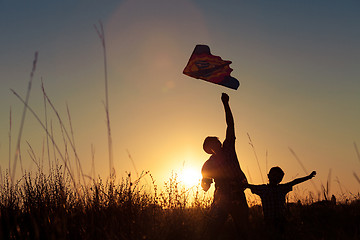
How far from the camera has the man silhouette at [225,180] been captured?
4.76 m

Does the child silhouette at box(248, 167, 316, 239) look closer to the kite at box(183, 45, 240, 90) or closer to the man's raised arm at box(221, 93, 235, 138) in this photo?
the man's raised arm at box(221, 93, 235, 138)

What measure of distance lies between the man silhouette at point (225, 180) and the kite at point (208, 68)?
27.1 inches

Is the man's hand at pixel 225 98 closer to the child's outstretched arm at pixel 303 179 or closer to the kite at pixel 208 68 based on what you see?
the kite at pixel 208 68

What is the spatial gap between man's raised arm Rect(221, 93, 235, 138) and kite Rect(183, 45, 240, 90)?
0.54 metres

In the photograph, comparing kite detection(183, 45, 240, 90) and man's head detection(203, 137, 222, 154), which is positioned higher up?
kite detection(183, 45, 240, 90)

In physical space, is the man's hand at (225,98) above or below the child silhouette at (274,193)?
above

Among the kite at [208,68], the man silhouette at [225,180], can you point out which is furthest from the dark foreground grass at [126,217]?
the kite at [208,68]

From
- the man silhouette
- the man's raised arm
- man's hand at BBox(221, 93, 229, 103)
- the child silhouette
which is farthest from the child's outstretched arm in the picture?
man's hand at BBox(221, 93, 229, 103)

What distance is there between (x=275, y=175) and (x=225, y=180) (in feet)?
3.10

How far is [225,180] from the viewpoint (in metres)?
4.95

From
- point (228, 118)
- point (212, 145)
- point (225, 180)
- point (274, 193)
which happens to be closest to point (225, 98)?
point (228, 118)

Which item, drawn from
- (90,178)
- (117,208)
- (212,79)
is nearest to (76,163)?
(90,178)

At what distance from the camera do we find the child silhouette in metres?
5.09

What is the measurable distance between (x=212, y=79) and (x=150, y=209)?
88.5 inches
